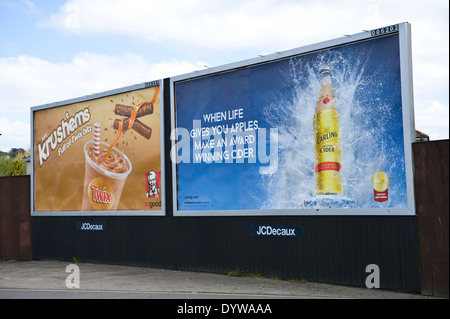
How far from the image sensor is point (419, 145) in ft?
35.7

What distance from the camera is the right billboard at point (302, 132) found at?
11297 mm

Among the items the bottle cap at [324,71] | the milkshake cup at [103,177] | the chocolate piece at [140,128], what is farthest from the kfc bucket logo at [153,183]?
the bottle cap at [324,71]

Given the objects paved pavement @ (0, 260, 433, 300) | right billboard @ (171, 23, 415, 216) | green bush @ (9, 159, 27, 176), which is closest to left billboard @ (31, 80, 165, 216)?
right billboard @ (171, 23, 415, 216)

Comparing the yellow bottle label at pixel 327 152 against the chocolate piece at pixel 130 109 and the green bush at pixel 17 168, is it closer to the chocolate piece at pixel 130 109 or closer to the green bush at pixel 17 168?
the chocolate piece at pixel 130 109

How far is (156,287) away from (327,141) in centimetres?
462

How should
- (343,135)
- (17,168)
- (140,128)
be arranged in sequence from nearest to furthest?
(343,135), (140,128), (17,168)

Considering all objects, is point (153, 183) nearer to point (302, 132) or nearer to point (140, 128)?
point (140, 128)

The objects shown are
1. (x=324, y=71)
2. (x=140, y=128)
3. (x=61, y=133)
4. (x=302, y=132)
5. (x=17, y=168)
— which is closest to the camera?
(x=324, y=71)

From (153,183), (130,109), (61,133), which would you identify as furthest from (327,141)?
(61,133)

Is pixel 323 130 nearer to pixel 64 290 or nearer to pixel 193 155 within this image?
pixel 193 155

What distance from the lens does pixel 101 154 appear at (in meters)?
16.9

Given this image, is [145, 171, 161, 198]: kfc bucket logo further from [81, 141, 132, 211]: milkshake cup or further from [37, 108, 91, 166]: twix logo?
[37, 108, 91, 166]: twix logo
